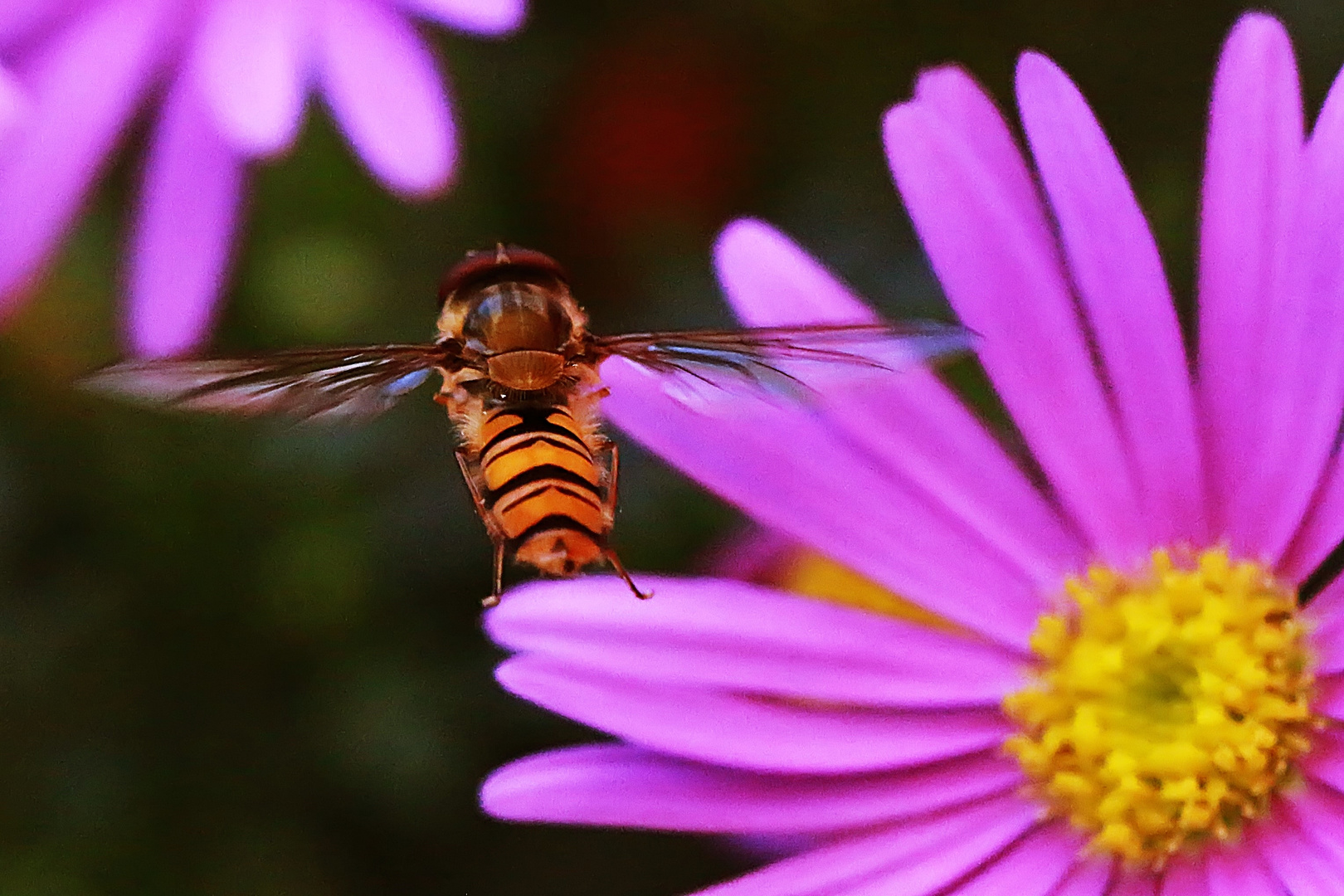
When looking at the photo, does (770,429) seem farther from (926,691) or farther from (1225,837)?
(1225,837)

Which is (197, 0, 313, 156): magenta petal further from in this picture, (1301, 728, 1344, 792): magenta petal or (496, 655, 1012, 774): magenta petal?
(1301, 728, 1344, 792): magenta petal

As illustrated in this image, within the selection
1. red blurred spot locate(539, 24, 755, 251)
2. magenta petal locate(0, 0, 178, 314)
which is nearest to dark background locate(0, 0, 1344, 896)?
red blurred spot locate(539, 24, 755, 251)

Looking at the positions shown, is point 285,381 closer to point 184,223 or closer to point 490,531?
point 490,531

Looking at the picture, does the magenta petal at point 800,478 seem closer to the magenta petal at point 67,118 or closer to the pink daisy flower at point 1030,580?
the pink daisy flower at point 1030,580

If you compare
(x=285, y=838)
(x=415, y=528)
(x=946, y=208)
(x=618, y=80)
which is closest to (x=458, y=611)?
(x=415, y=528)

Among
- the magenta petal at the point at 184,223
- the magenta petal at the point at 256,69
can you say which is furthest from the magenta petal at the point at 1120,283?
the magenta petal at the point at 184,223

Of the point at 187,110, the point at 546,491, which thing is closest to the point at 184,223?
the point at 187,110

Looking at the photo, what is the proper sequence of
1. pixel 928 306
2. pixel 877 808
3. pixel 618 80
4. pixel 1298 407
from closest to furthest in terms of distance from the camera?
pixel 1298 407 < pixel 877 808 < pixel 928 306 < pixel 618 80
